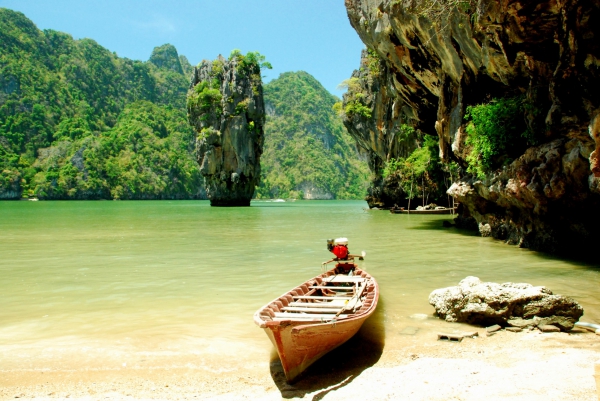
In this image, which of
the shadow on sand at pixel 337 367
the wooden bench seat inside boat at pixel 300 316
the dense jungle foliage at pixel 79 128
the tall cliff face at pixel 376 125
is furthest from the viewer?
the dense jungle foliage at pixel 79 128

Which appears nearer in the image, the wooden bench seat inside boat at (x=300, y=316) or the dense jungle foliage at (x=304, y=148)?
the wooden bench seat inside boat at (x=300, y=316)

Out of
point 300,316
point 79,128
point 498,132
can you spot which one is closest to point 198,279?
point 300,316

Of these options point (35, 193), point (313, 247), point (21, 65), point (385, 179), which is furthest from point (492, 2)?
point (21, 65)

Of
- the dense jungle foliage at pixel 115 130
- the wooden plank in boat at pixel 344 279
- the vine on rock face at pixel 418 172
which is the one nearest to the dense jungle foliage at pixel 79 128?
the dense jungle foliage at pixel 115 130

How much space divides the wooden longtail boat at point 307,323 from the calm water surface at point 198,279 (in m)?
0.56

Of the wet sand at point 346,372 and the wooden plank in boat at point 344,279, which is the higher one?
the wooden plank in boat at point 344,279

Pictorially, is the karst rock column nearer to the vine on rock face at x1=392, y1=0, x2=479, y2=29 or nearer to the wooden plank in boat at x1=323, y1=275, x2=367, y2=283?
the vine on rock face at x1=392, y1=0, x2=479, y2=29

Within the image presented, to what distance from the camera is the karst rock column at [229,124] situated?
51.4 metres

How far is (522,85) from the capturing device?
12.7 metres

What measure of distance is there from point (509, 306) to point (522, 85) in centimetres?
885

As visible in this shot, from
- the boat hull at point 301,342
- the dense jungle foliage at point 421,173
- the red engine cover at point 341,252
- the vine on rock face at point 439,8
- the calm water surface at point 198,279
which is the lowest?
the calm water surface at point 198,279

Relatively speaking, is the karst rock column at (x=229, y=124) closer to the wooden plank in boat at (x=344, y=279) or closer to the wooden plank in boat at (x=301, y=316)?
the wooden plank in boat at (x=344, y=279)

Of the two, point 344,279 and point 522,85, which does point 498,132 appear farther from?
point 344,279

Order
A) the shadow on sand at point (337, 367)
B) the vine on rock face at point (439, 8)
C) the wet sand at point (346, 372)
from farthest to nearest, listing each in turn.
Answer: the vine on rock face at point (439, 8), the shadow on sand at point (337, 367), the wet sand at point (346, 372)
